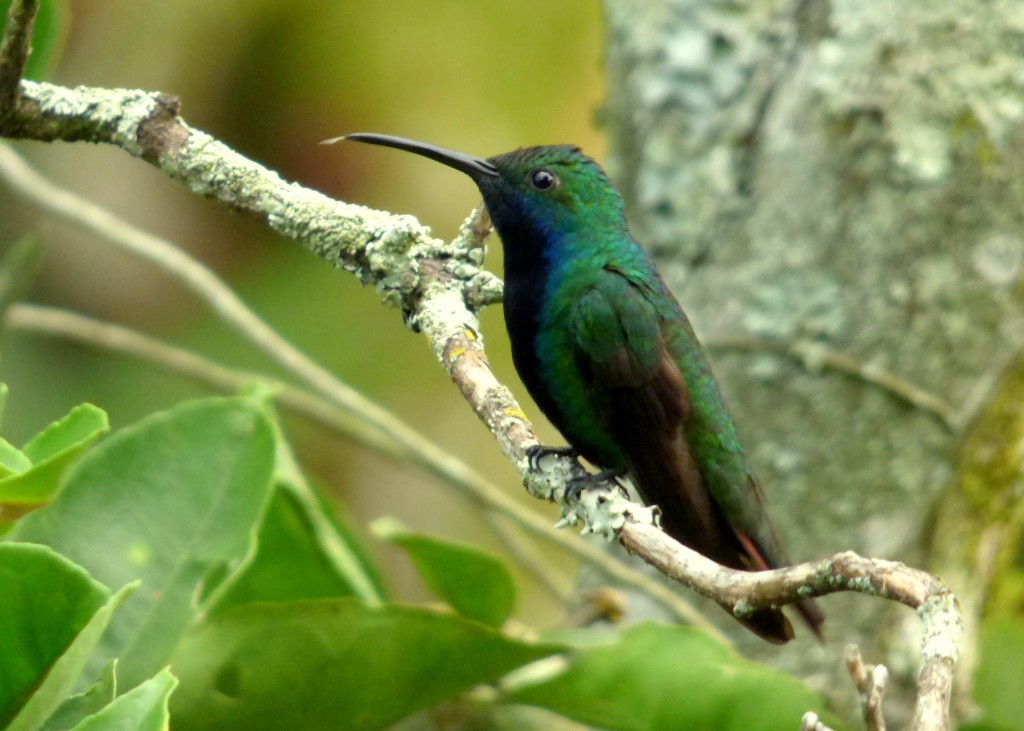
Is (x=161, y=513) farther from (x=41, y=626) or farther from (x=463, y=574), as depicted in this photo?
(x=463, y=574)

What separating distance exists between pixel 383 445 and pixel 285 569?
2.46 ft

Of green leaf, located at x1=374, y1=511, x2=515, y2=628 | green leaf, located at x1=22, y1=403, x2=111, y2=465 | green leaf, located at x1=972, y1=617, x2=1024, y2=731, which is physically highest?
green leaf, located at x1=972, y1=617, x2=1024, y2=731

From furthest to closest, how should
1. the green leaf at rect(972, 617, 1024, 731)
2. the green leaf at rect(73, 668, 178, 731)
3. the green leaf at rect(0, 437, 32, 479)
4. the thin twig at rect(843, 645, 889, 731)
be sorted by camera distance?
the green leaf at rect(972, 617, 1024, 731) → the green leaf at rect(0, 437, 32, 479) → the green leaf at rect(73, 668, 178, 731) → the thin twig at rect(843, 645, 889, 731)

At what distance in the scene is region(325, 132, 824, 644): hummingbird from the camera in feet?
7.36

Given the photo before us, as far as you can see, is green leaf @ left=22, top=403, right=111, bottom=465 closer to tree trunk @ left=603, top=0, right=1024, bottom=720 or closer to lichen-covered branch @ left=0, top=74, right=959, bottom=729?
lichen-covered branch @ left=0, top=74, right=959, bottom=729

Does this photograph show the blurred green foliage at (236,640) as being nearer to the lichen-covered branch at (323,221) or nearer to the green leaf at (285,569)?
the green leaf at (285,569)

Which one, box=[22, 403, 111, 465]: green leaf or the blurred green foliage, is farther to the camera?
box=[22, 403, 111, 465]: green leaf

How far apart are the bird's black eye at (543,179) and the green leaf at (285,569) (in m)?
0.85

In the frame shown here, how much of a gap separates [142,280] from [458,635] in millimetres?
3774

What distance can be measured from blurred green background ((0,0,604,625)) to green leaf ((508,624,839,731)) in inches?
117

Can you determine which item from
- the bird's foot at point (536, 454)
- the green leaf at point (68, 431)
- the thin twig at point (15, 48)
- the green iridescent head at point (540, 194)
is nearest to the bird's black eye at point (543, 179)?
the green iridescent head at point (540, 194)

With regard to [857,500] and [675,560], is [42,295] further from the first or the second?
[675,560]

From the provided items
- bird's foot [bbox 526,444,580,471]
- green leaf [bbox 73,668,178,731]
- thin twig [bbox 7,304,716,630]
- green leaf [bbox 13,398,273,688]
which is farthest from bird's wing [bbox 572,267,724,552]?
green leaf [bbox 73,668,178,731]

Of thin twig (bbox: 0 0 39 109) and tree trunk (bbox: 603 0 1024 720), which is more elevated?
tree trunk (bbox: 603 0 1024 720)
